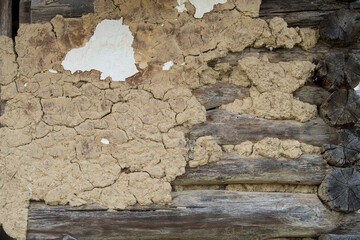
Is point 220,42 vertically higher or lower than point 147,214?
higher

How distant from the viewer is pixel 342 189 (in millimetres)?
2875

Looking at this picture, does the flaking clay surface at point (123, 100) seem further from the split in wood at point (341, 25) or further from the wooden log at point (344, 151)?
the wooden log at point (344, 151)

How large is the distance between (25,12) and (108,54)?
77 centimetres

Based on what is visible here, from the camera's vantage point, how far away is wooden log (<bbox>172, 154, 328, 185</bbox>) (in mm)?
2924

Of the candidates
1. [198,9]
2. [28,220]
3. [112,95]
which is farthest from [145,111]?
[28,220]

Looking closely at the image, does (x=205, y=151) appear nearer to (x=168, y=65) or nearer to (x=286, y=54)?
(x=168, y=65)

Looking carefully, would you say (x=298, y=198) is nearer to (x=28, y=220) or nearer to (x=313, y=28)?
(x=313, y=28)

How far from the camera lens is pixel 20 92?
2.96 metres

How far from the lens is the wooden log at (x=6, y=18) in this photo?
3.12 m

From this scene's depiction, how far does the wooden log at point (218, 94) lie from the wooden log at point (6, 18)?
1.50 meters

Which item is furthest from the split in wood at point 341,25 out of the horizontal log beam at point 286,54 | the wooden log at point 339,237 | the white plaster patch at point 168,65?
the wooden log at point 339,237

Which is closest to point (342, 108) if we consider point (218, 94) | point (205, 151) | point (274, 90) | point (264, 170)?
point (274, 90)

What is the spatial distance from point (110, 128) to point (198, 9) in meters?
1.07

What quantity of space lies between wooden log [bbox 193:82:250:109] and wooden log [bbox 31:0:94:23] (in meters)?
1.05
